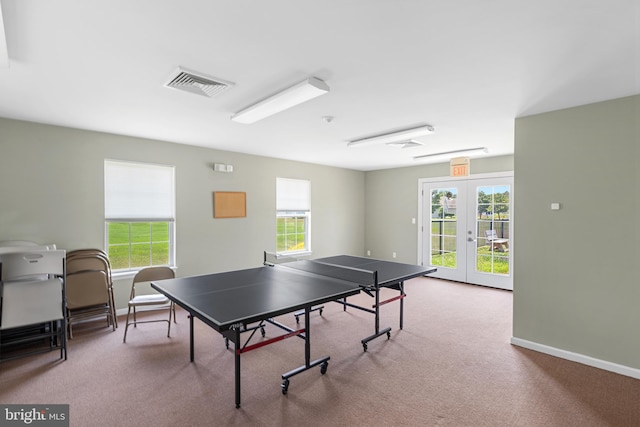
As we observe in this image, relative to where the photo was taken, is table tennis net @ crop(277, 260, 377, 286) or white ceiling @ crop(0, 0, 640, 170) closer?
white ceiling @ crop(0, 0, 640, 170)

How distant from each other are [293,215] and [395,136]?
10.2ft

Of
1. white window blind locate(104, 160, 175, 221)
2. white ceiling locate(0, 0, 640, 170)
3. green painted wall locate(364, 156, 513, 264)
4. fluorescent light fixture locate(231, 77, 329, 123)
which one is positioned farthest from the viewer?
green painted wall locate(364, 156, 513, 264)

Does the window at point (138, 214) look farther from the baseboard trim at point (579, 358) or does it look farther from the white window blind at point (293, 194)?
the baseboard trim at point (579, 358)

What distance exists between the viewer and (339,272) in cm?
363

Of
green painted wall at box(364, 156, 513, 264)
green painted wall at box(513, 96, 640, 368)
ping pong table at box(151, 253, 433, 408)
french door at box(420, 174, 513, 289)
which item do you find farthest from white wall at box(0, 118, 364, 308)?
green painted wall at box(513, 96, 640, 368)

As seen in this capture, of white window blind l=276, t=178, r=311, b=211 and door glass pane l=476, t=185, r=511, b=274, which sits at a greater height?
white window blind l=276, t=178, r=311, b=211

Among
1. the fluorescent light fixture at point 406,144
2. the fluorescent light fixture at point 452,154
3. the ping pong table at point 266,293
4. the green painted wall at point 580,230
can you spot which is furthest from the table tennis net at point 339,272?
the fluorescent light fixture at point 452,154

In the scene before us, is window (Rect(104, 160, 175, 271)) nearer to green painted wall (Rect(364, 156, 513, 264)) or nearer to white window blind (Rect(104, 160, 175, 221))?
white window blind (Rect(104, 160, 175, 221))

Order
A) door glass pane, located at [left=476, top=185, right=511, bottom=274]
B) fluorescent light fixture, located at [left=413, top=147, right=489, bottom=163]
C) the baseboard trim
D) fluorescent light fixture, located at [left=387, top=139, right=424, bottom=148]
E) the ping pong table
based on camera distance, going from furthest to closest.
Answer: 1. door glass pane, located at [left=476, top=185, right=511, bottom=274]
2. fluorescent light fixture, located at [left=413, top=147, right=489, bottom=163]
3. fluorescent light fixture, located at [left=387, top=139, right=424, bottom=148]
4. the baseboard trim
5. the ping pong table

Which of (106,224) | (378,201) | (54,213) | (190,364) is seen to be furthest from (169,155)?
(378,201)

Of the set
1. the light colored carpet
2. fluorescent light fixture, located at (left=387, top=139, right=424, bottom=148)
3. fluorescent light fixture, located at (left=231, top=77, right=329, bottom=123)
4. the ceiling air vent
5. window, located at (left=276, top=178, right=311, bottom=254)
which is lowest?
the light colored carpet

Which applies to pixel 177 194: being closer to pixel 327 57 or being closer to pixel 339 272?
pixel 339 272

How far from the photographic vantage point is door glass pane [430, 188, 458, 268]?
6641 millimetres

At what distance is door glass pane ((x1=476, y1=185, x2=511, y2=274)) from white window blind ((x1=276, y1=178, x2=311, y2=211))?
3527 mm
